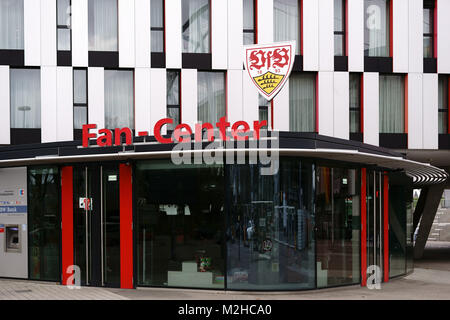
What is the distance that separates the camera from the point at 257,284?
1216cm

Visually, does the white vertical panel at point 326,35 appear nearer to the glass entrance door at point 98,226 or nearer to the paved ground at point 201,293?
the paved ground at point 201,293

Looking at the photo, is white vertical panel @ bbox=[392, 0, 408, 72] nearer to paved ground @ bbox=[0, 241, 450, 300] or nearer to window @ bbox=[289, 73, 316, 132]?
window @ bbox=[289, 73, 316, 132]

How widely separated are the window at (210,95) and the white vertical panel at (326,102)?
11.0ft

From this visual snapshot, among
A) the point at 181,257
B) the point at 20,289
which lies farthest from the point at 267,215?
the point at 20,289

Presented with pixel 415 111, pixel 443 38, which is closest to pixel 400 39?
pixel 443 38

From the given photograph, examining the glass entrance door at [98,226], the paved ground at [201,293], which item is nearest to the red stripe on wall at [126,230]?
the glass entrance door at [98,226]

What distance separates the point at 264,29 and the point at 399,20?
479 centimetres

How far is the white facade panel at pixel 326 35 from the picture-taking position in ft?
64.2

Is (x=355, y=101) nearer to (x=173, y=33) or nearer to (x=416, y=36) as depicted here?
(x=416, y=36)

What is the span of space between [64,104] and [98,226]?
6.95 m

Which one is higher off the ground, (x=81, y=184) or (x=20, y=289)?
(x=81, y=184)

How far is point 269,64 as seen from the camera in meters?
13.5

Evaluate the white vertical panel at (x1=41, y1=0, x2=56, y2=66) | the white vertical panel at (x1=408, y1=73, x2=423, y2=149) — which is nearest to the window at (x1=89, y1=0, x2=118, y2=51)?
the white vertical panel at (x1=41, y1=0, x2=56, y2=66)

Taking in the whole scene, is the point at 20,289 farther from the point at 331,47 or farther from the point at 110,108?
the point at 331,47
